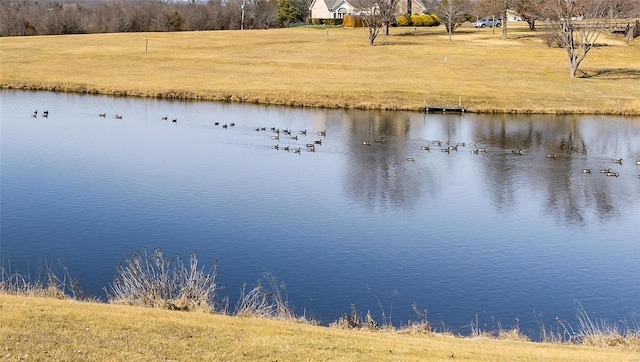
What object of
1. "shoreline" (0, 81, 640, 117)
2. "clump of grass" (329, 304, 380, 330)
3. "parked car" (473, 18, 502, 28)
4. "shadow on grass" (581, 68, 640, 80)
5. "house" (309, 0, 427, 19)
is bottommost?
"clump of grass" (329, 304, 380, 330)

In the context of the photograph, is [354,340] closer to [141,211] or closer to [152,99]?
[141,211]

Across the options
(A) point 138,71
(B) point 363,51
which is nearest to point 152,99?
(A) point 138,71

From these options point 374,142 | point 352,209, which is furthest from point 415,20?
point 352,209

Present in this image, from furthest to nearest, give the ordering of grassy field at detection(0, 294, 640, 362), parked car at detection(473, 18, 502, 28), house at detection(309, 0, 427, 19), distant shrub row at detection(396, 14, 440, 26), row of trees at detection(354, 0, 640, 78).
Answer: house at detection(309, 0, 427, 19), parked car at detection(473, 18, 502, 28), distant shrub row at detection(396, 14, 440, 26), row of trees at detection(354, 0, 640, 78), grassy field at detection(0, 294, 640, 362)

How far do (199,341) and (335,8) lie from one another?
13049cm

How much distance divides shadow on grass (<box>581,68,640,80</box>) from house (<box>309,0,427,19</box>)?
5886 centimetres

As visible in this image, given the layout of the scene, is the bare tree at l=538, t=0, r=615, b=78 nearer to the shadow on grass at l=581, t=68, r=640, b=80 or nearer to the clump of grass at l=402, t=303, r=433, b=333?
the shadow on grass at l=581, t=68, r=640, b=80

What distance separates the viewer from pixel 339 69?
3334 inches

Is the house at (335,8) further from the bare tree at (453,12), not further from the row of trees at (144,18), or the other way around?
the bare tree at (453,12)

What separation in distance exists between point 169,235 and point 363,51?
221ft

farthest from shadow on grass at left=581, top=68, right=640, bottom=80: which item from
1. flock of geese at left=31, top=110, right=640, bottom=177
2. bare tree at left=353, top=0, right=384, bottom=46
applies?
flock of geese at left=31, top=110, right=640, bottom=177

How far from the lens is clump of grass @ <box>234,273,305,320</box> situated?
857 inches

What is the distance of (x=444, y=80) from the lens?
78375 millimetres

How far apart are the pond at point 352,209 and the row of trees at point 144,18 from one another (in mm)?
67220
